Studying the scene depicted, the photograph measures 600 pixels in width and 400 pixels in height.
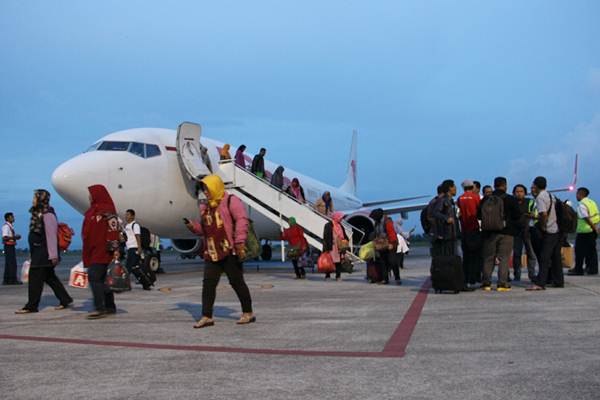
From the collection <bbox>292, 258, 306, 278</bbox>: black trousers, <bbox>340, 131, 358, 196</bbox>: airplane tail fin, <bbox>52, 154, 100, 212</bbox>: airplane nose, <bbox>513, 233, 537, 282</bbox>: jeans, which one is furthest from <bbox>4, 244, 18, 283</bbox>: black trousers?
<bbox>340, 131, 358, 196</bbox>: airplane tail fin

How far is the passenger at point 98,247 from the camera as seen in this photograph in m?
8.35

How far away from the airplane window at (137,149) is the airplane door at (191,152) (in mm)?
913

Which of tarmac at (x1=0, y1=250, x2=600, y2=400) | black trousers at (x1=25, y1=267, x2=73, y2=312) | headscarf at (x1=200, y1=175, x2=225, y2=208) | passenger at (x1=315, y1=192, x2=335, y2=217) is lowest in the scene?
tarmac at (x1=0, y1=250, x2=600, y2=400)

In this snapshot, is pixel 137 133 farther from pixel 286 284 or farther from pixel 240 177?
pixel 286 284

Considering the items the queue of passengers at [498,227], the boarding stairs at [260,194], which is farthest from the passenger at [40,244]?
the boarding stairs at [260,194]

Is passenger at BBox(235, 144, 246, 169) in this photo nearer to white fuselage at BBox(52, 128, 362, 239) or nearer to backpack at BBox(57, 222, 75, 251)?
white fuselage at BBox(52, 128, 362, 239)

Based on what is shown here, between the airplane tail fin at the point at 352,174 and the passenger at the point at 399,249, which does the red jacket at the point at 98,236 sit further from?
the airplane tail fin at the point at 352,174

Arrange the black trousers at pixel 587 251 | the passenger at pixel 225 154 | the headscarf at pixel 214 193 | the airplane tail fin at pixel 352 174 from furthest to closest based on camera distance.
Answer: the airplane tail fin at pixel 352 174 < the passenger at pixel 225 154 < the black trousers at pixel 587 251 < the headscarf at pixel 214 193

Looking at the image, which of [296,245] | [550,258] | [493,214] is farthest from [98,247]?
[296,245]

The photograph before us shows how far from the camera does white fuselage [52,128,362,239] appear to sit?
15.0 m

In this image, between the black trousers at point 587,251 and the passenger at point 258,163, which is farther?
the passenger at point 258,163

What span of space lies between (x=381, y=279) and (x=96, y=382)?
9.49m

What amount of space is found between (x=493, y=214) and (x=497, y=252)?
0.67 m

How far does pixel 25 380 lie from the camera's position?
4.56 meters
